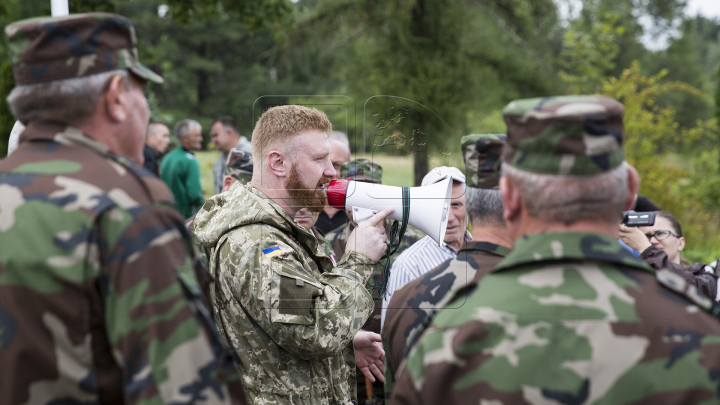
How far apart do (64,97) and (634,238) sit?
3525 mm

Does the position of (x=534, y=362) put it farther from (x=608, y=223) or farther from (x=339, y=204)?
(x=339, y=204)

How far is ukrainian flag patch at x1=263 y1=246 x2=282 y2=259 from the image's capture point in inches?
94.4

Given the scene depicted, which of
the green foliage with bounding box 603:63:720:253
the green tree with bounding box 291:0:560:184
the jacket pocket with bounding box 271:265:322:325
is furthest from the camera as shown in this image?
the green tree with bounding box 291:0:560:184

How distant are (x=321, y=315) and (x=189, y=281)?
1.05 metres

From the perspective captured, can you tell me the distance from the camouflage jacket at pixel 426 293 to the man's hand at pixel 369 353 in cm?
103

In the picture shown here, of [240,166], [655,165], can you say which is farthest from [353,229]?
[655,165]

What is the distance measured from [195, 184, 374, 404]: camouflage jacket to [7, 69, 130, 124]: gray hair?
1032 mm

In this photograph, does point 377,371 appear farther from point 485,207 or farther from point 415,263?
point 485,207

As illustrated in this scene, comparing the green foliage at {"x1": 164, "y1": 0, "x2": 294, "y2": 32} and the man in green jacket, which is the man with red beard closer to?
the man in green jacket

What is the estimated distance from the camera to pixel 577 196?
1442 mm

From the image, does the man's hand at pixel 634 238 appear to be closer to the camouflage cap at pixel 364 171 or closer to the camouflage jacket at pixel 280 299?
the camouflage cap at pixel 364 171

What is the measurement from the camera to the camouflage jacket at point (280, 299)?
7.75 feet

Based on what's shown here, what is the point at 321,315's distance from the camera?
240cm

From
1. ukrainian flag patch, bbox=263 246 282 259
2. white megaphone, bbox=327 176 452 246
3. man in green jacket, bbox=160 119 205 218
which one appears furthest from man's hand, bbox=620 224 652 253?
man in green jacket, bbox=160 119 205 218
